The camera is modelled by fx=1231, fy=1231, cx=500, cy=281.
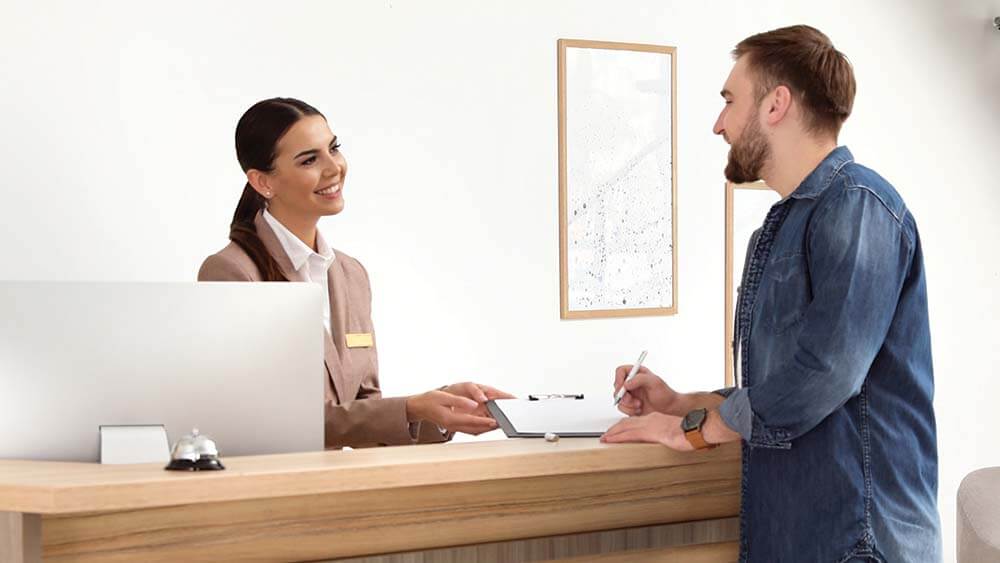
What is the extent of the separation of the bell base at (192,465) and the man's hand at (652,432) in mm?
743

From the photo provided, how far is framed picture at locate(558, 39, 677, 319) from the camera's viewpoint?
197 inches

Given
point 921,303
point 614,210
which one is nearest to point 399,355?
point 614,210

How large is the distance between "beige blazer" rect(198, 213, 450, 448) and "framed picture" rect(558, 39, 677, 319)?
1.73 meters

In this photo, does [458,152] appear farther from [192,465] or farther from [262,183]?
[192,465]

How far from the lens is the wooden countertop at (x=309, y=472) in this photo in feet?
6.16

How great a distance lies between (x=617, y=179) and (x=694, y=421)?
2.89 metres

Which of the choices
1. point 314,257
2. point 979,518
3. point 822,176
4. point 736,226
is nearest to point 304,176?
point 314,257

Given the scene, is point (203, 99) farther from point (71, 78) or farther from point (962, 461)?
point (962, 461)

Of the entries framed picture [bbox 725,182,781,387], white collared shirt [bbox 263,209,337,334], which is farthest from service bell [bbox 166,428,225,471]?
framed picture [bbox 725,182,781,387]

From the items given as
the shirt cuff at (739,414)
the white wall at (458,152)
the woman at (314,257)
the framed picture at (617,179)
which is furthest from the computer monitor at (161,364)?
the framed picture at (617,179)

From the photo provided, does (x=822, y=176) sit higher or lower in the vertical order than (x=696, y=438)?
higher

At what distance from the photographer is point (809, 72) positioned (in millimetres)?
2398

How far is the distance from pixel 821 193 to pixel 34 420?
4.90ft

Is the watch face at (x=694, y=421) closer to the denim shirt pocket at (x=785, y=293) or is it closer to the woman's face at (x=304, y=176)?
the denim shirt pocket at (x=785, y=293)
